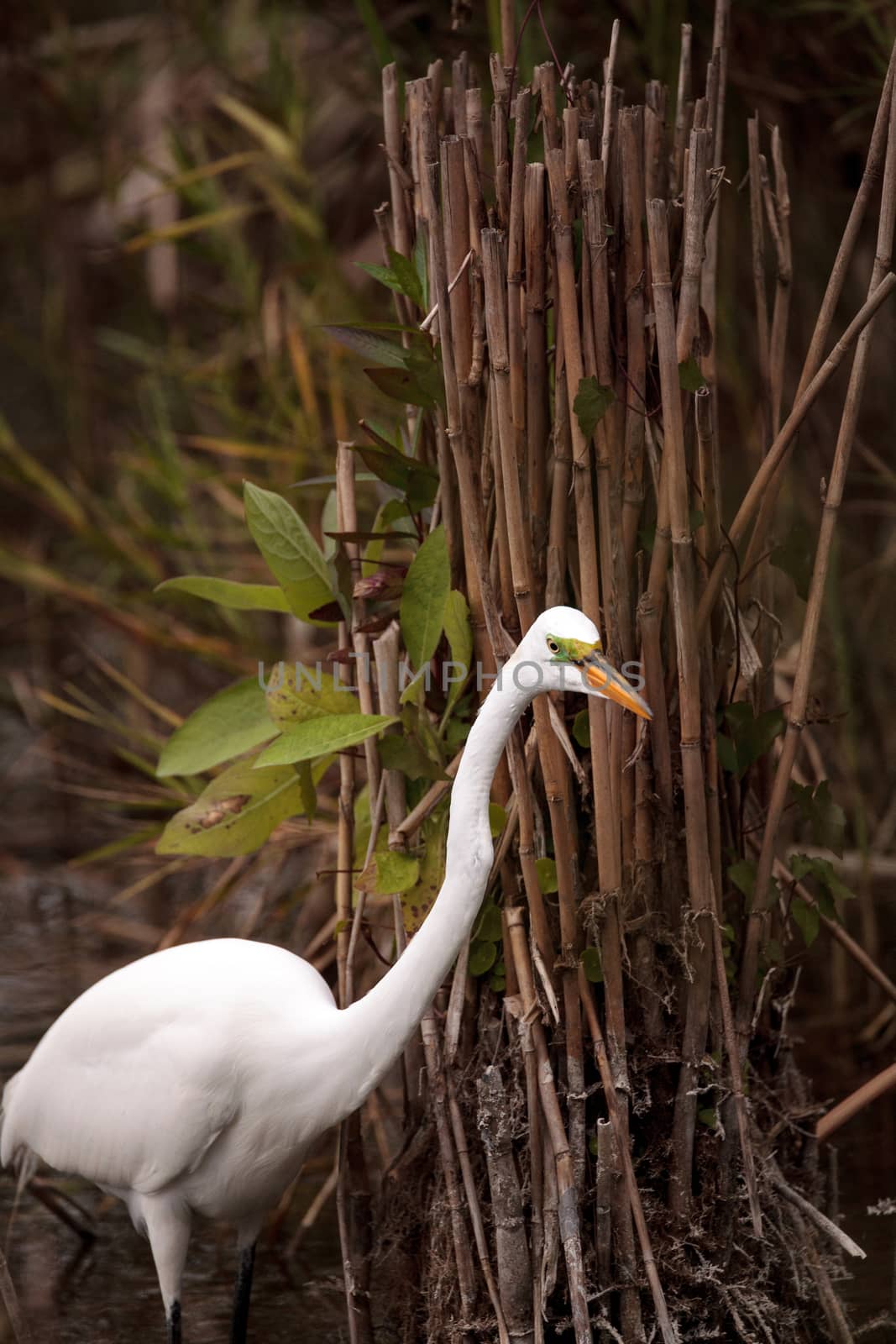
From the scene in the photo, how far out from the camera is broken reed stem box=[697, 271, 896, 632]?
189 centimetres

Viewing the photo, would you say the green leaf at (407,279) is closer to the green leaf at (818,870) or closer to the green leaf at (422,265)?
the green leaf at (422,265)

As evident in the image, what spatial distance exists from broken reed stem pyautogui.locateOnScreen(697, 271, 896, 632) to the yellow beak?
39 cm

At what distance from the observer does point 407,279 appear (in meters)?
2.12

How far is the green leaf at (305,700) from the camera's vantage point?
2.19m

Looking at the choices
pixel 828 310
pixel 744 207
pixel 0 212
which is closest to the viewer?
pixel 828 310

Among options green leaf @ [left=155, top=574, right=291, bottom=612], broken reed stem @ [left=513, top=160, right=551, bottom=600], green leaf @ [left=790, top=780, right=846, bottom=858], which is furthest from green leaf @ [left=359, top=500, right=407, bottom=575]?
green leaf @ [left=790, top=780, right=846, bottom=858]

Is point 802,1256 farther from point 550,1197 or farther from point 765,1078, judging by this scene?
point 550,1197

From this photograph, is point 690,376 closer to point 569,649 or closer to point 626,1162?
point 569,649

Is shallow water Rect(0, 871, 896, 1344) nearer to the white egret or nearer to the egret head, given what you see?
the white egret

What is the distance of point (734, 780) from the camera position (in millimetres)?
2152

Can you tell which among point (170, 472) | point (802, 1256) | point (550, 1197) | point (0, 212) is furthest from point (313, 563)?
point (0, 212)

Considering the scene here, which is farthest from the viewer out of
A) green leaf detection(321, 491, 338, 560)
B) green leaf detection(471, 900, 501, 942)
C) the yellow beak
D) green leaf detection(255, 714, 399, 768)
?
green leaf detection(321, 491, 338, 560)

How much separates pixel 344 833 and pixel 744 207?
3.14 metres

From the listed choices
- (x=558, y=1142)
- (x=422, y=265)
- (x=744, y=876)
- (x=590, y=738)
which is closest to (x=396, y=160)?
(x=422, y=265)
